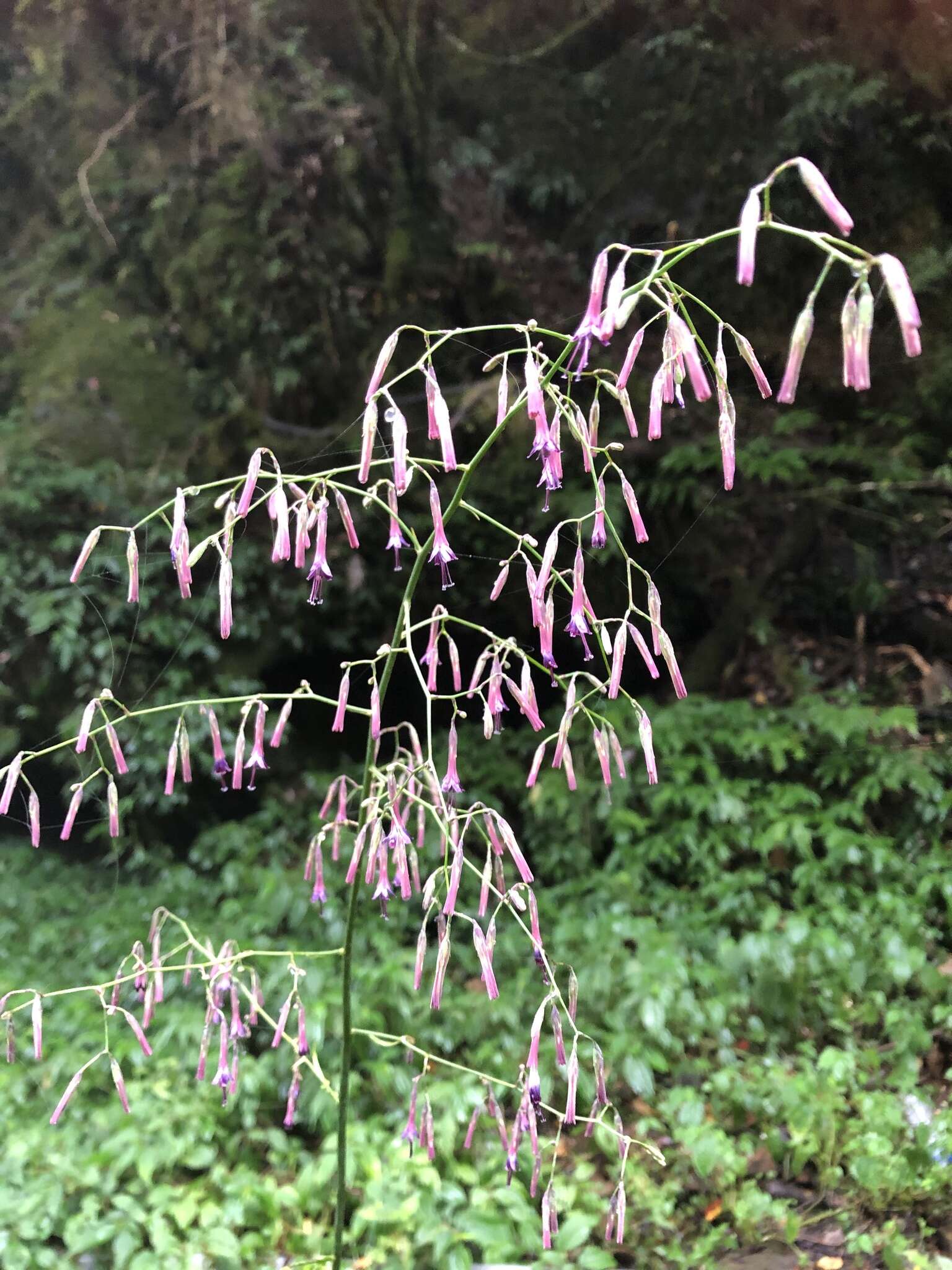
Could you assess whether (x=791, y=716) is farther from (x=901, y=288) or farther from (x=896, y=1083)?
(x=901, y=288)

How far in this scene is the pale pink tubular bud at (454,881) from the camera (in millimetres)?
850

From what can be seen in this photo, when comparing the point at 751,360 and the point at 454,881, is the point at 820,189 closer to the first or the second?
the point at 751,360

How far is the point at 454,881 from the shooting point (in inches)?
34.3

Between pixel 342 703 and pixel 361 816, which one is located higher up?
pixel 342 703

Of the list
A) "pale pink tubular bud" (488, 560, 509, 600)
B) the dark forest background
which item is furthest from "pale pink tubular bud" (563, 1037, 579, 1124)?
the dark forest background

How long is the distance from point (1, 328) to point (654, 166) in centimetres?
352

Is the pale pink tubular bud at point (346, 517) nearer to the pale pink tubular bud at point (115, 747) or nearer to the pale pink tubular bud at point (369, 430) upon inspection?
the pale pink tubular bud at point (369, 430)

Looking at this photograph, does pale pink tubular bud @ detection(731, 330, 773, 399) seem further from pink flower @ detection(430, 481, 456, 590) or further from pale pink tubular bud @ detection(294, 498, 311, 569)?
pale pink tubular bud @ detection(294, 498, 311, 569)

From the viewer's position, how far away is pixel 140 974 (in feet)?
3.38

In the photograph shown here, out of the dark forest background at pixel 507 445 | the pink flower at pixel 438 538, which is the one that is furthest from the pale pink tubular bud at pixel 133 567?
the dark forest background at pixel 507 445

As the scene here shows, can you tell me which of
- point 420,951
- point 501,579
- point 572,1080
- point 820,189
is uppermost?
point 820,189

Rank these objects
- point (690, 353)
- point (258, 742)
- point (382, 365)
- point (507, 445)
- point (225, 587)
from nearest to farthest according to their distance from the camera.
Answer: point (690, 353) < point (382, 365) < point (225, 587) < point (258, 742) < point (507, 445)

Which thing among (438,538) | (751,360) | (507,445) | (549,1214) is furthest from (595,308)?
(507,445)

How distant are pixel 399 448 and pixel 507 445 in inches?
130
